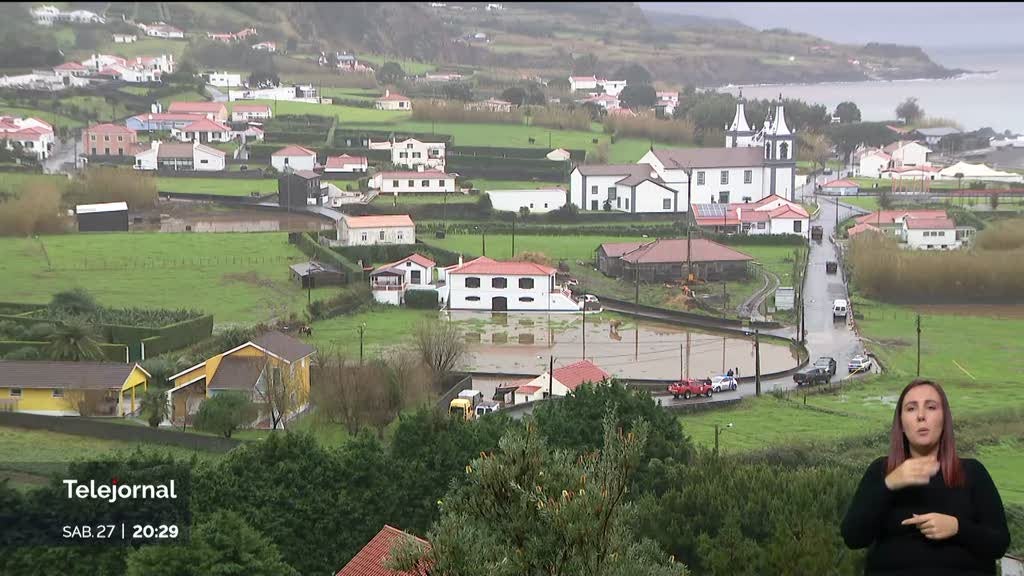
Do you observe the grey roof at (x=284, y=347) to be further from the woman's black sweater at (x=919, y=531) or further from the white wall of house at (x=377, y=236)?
the woman's black sweater at (x=919, y=531)

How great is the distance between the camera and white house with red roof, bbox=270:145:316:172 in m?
33.3

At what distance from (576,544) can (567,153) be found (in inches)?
1243

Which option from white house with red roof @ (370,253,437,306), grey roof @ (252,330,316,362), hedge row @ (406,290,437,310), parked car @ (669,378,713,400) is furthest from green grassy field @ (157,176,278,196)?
parked car @ (669,378,713,400)

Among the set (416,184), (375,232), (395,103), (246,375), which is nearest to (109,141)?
(416,184)

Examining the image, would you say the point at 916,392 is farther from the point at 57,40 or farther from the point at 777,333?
the point at 57,40

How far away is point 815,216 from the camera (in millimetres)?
29562

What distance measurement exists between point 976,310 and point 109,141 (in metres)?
21.6

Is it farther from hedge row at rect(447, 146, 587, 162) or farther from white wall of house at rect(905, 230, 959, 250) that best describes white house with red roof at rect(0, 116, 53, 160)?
white wall of house at rect(905, 230, 959, 250)

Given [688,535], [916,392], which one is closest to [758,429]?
[688,535]

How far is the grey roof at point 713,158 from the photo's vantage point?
31.0m

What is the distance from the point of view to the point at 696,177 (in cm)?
3080

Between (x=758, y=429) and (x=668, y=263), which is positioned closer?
(x=758, y=429)

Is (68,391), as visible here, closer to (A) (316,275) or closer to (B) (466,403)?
(B) (466,403)

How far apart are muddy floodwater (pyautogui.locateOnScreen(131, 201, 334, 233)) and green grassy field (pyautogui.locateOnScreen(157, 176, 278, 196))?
135cm
